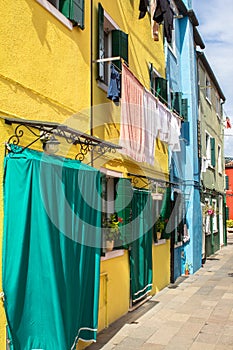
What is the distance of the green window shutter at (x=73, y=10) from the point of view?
6.79 metres

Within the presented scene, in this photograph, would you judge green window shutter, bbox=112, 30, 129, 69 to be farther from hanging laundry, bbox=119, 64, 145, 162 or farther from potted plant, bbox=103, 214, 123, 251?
potted plant, bbox=103, 214, 123, 251

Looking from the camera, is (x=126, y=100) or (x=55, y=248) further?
(x=126, y=100)

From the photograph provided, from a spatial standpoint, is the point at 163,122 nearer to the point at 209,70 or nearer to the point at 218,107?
the point at 209,70

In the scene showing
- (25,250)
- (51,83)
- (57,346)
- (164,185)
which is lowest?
(57,346)

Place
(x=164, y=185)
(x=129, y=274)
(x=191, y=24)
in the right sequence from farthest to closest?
(x=191, y=24), (x=164, y=185), (x=129, y=274)

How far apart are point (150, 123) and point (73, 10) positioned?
3375 millimetres

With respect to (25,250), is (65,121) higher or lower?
higher

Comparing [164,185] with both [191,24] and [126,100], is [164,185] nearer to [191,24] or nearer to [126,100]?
[126,100]

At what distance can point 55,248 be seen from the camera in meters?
5.19

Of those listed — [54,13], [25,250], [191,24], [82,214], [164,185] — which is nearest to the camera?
[25,250]

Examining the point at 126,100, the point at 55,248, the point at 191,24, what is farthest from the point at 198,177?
the point at 55,248

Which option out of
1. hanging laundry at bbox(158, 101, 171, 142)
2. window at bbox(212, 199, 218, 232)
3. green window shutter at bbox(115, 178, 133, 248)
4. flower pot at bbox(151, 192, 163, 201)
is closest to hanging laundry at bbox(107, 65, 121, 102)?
green window shutter at bbox(115, 178, 133, 248)

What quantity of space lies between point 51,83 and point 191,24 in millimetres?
12139

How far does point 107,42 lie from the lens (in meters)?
9.01
